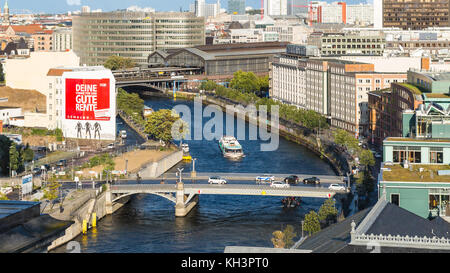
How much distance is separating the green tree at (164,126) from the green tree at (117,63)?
29878 mm

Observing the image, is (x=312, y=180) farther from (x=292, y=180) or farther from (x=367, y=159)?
(x=367, y=159)

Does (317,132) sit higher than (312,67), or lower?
lower

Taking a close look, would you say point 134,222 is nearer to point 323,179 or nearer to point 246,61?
point 323,179

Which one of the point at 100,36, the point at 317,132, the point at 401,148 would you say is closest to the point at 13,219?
the point at 401,148

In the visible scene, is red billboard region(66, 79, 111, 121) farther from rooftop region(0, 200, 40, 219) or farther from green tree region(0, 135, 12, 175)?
rooftop region(0, 200, 40, 219)

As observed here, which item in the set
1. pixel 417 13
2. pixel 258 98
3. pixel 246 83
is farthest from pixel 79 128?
pixel 417 13

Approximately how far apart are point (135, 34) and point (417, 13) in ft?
70.2

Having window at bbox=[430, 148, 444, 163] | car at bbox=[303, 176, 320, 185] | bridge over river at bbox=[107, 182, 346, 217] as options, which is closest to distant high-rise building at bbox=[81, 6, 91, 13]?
car at bbox=[303, 176, 320, 185]

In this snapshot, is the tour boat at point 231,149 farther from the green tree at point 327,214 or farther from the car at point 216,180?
the green tree at point 327,214

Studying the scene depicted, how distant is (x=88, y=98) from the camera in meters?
34.4

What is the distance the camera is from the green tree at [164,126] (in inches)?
1323

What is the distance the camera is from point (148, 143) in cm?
3375

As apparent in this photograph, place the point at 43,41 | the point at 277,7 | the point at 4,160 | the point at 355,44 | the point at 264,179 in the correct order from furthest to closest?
1. the point at 277,7
2. the point at 43,41
3. the point at 355,44
4. the point at 4,160
5. the point at 264,179

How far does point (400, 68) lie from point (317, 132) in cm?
428
